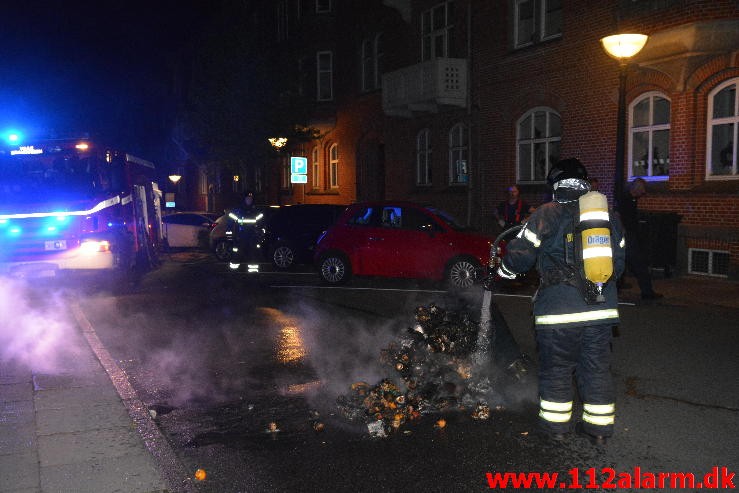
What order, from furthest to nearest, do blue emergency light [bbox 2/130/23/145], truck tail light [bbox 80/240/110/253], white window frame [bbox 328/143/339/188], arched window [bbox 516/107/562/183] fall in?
Answer: 1. white window frame [bbox 328/143/339/188]
2. arched window [bbox 516/107/562/183]
3. blue emergency light [bbox 2/130/23/145]
4. truck tail light [bbox 80/240/110/253]

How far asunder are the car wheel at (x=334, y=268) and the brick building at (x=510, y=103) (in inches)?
232

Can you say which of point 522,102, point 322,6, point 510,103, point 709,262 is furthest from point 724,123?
point 322,6

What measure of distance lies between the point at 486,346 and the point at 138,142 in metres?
52.7

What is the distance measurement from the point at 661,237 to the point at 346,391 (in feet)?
33.4

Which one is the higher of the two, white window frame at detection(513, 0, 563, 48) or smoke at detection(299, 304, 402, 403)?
white window frame at detection(513, 0, 563, 48)

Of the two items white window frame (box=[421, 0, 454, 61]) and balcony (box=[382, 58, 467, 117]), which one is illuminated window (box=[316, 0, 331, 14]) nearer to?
white window frame (box=[421, 0, 454, 61])

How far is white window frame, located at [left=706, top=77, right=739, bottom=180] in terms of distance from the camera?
45.1ft

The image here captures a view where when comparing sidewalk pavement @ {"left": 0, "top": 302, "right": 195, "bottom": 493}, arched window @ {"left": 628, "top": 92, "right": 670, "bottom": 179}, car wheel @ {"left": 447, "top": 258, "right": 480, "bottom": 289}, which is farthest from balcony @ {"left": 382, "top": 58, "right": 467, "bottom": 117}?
sidewalk pavement @ {"left": 0, "top": 302, "right": 195, "bottom": 493}

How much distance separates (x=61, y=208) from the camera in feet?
43.1

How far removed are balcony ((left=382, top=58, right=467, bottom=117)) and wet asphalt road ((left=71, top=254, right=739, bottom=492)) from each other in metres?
11.3

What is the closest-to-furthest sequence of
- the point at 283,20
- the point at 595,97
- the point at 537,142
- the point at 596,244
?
the point at 596,244 → the point at 595,97 → the point at 537,142 → the point at 283,20

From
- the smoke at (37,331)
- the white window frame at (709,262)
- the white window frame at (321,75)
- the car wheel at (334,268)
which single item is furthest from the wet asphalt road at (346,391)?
the white window frame at (321,75)

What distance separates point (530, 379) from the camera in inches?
237

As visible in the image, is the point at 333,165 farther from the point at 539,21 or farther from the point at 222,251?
the point at 539,21
